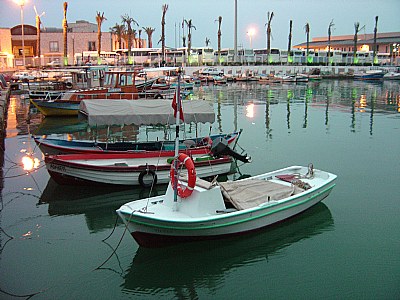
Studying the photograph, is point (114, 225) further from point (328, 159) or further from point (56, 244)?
point (328, 159)

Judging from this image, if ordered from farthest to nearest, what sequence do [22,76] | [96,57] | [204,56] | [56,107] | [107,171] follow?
[204,56] < [96,57] < [22,76] < [56,107] < [107,171]

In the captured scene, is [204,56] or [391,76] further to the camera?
[204,56]

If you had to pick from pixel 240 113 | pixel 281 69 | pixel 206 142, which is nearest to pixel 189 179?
pixel 206 142

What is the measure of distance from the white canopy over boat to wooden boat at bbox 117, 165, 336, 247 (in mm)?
6822

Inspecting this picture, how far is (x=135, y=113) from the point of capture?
19.0 metres

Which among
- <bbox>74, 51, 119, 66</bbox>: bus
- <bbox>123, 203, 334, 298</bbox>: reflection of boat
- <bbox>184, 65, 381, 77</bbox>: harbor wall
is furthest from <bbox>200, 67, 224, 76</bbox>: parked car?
<bbox>123, 203, 334, 298</bbox>: reflection of boat

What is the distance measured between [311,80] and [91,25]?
50.8m

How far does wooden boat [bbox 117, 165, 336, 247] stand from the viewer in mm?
11008

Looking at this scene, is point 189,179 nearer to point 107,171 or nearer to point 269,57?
point 107,171

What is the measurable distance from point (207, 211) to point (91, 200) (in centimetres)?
570

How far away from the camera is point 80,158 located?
1650cm

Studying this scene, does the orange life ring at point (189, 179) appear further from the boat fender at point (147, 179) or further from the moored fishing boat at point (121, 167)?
the boat fender at point (147, 179)

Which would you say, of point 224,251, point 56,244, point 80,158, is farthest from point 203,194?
point 80,158

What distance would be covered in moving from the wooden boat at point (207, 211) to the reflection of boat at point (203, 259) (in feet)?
0.99
